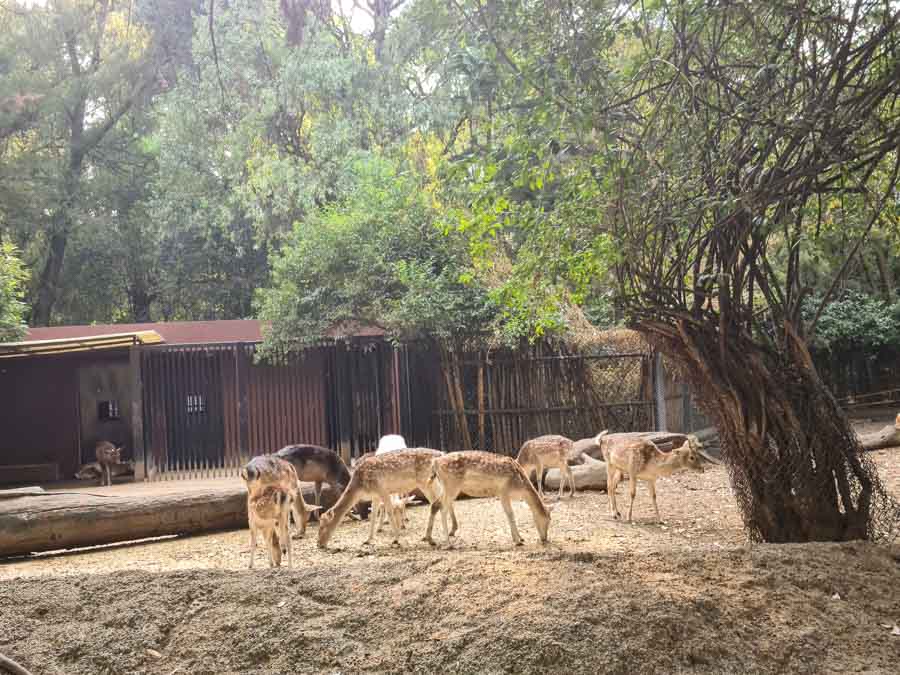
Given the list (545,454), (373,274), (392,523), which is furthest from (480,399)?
(392,523)

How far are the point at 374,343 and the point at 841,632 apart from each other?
1291 cm

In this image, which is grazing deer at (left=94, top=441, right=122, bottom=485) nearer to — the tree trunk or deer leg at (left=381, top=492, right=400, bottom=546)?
deer leg at (left=381, top=492, right=400, bottom=546)

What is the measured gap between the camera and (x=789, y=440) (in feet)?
24.4

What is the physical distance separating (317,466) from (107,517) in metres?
2.71

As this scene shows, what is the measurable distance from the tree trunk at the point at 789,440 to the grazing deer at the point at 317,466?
562 centimetres

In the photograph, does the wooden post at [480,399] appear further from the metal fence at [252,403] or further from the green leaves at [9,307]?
the green leaves at [9,307]

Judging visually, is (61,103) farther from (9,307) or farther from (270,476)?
(270,476)

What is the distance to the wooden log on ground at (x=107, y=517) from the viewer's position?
991 centimetres

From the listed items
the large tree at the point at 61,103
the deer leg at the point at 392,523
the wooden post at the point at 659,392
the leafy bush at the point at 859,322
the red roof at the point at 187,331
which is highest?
the large tree at the point at 61,103

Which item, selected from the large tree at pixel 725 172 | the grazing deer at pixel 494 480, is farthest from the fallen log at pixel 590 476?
the large tree at pixel 725 172

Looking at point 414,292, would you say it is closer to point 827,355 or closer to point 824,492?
point 824,492

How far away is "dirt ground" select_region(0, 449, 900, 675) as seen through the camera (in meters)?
4.43

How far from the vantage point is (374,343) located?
56.1 ft

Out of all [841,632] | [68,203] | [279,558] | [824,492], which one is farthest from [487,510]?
[68,203]
